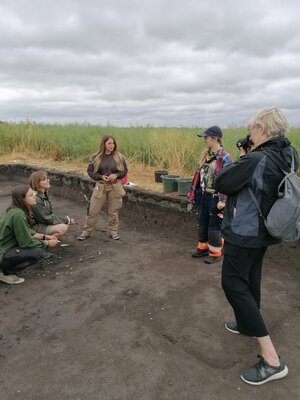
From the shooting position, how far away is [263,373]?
246cm

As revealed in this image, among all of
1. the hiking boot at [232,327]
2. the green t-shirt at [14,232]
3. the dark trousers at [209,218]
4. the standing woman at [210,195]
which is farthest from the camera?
the dark trousers at [209,218]

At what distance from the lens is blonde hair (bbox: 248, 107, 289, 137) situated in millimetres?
2262

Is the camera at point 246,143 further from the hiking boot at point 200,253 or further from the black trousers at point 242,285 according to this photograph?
the hiking boot at point 200,253

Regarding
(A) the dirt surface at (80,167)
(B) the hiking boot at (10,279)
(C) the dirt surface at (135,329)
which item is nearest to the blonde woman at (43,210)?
(C) the dirt surface at (135,329)

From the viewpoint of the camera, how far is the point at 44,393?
2393mm

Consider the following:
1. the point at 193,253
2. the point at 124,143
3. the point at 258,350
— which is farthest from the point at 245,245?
the point at 124,143

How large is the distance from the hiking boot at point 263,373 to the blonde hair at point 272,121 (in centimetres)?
148

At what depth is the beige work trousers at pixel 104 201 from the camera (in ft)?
17.4

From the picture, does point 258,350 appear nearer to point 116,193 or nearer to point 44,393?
point 44,393

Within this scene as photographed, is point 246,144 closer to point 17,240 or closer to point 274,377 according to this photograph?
point 274,377

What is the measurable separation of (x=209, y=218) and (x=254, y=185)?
2.25m

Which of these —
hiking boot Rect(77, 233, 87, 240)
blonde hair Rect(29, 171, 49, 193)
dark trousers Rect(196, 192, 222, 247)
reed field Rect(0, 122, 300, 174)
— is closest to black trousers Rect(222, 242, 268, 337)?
dark trousers Rect(196, 192, 222, 247)

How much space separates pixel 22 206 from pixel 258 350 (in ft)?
8.84

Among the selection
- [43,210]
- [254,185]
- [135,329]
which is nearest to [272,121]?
[254,185]
